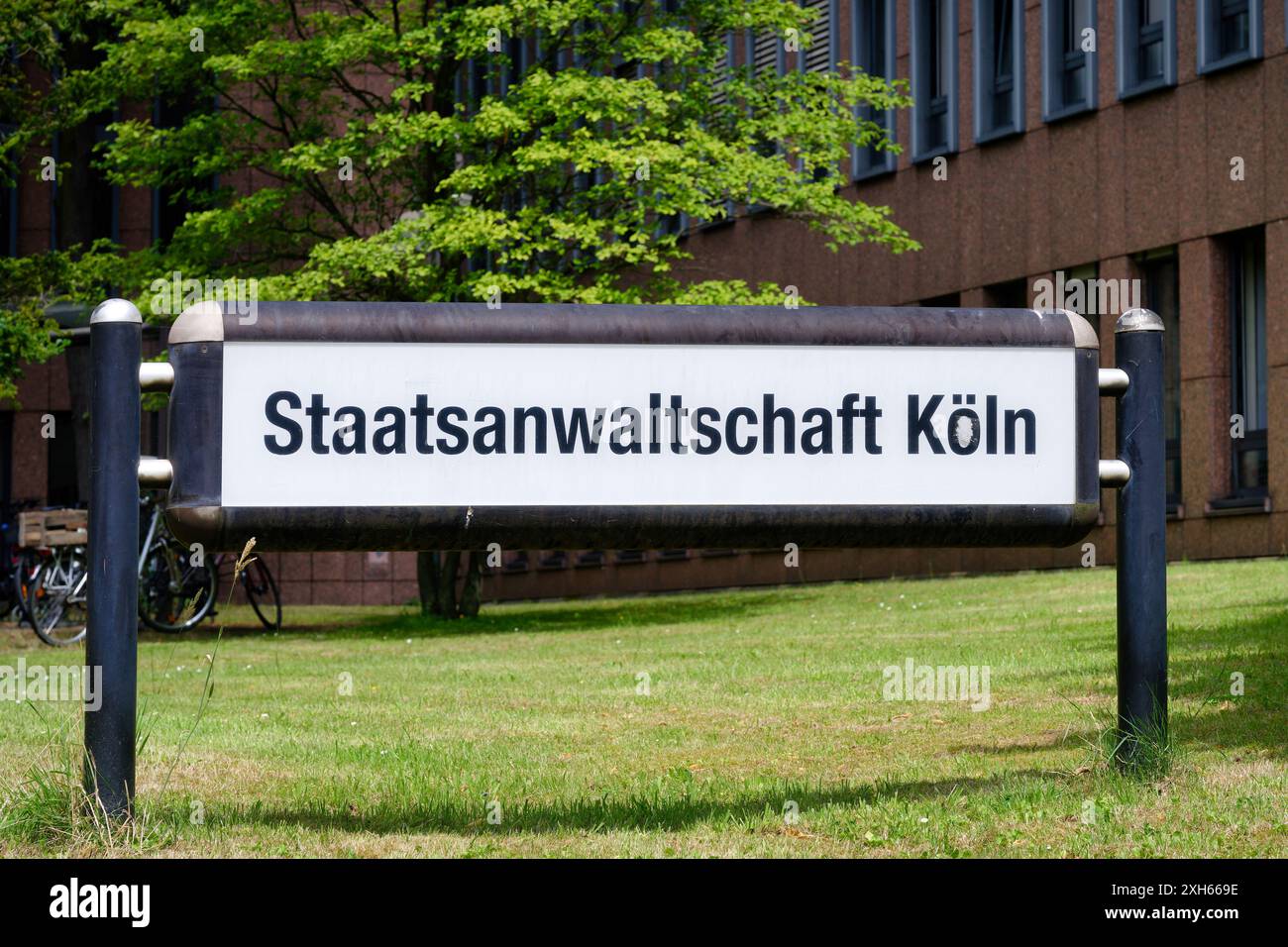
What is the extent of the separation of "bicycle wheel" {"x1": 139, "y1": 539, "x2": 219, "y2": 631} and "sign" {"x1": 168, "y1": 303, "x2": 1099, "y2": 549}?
15.6 m

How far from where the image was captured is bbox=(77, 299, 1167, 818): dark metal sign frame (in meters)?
6.14

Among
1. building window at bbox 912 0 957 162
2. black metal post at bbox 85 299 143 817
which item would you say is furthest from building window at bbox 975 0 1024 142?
black metal post at bbox 85 299 143 817

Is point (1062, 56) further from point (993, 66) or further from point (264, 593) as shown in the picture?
point (264, 593)

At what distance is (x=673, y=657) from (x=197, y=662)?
4135 mm

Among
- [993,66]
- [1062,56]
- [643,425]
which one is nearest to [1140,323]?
[643,425]

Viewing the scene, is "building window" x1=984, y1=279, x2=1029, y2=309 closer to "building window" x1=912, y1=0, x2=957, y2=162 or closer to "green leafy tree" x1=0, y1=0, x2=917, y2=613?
"building window" x1=912, y1=0, x2=957, y2=162

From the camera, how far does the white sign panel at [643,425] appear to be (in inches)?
252

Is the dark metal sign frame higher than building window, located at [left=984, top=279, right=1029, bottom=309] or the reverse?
the reverse

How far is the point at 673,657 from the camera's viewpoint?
1564 centimetres

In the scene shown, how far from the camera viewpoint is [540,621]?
78.6 feet

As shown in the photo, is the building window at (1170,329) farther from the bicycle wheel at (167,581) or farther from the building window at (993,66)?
the bicycle wheel at (167,581)

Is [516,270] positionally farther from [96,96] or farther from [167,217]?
[167,217]

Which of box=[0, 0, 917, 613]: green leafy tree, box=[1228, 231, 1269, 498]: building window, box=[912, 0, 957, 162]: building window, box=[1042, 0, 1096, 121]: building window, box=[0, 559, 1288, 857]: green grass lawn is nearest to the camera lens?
box=[0, 559, 1288, 857]: green grass lawn

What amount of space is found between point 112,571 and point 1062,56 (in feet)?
83.7
